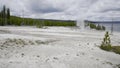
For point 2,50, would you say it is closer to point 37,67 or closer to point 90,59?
point 37,67

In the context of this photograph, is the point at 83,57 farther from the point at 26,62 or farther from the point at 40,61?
the point at 26,62

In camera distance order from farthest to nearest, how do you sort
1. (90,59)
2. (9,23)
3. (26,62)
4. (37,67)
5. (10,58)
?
1. (9,23)
2. (90,59)
3. (10,58)
4. (26,62)
5. (37,67)

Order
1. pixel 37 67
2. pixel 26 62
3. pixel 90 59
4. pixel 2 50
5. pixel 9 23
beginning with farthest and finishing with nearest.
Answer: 1. pixel 9 23
2. pixel 2 50
3. pixel 90 59
4. pixel 26 62
5. pixel 37 67

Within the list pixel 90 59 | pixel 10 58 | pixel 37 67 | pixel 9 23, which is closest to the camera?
pixel 37 67

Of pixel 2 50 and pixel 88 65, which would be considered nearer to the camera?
pixel 88 65

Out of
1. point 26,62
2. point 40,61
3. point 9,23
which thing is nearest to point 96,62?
point 40,61

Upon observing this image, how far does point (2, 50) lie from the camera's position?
17.9 m

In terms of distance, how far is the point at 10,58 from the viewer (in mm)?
15312

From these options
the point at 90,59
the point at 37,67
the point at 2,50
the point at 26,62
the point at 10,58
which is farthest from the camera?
the point at 2,50

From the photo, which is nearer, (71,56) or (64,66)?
(64,66)

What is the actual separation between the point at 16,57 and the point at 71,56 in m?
4.42

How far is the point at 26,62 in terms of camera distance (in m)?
14.2

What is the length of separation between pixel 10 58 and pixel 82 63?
525 cm

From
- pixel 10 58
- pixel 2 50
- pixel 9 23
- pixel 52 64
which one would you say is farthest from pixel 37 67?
pixel 9 23
